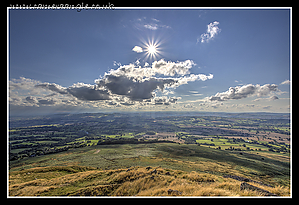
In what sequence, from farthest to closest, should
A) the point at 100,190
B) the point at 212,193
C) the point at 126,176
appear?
the point at 126,176
the point at 100,190
the point at 212,193
